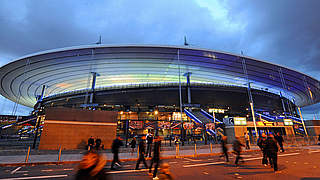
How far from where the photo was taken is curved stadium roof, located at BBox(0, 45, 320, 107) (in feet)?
91.4

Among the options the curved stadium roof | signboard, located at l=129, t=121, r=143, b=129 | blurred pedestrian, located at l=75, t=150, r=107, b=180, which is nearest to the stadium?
the curved stadium roof

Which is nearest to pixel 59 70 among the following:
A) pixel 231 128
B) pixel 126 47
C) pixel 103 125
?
pixel 126 47

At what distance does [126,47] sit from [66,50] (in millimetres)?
10370

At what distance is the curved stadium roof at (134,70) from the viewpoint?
1096 inches

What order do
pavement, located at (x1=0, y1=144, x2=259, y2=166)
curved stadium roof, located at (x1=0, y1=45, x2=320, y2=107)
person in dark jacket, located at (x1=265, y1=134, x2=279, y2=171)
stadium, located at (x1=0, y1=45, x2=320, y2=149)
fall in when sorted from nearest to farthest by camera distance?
1. person in dark jacket, located at (x1=265, y1=134, x2=279, y2=171)
2. pavement, located at (x1=0, y1=144, x2=259, y2=166)
3. stadium, located at (x1=0, y1=45, x2=320, y2=149)
4. curved stadium roof, located at (x1=0, y1=45, x2=320, y2=107)

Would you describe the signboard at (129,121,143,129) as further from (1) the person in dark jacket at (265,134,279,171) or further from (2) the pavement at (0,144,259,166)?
(1) the person in dark jacket at (265,134,279,171)

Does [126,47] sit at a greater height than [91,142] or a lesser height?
greater

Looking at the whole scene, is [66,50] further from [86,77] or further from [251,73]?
[251,73]

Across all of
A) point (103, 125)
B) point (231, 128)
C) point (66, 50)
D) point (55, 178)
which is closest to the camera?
point (55, 178)

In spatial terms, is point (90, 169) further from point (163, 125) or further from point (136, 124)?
point (163, 125)

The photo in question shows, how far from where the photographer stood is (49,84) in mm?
40156

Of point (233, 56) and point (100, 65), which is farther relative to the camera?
point (100, 65)

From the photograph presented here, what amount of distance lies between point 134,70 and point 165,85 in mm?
11988

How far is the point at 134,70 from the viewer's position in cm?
3556
